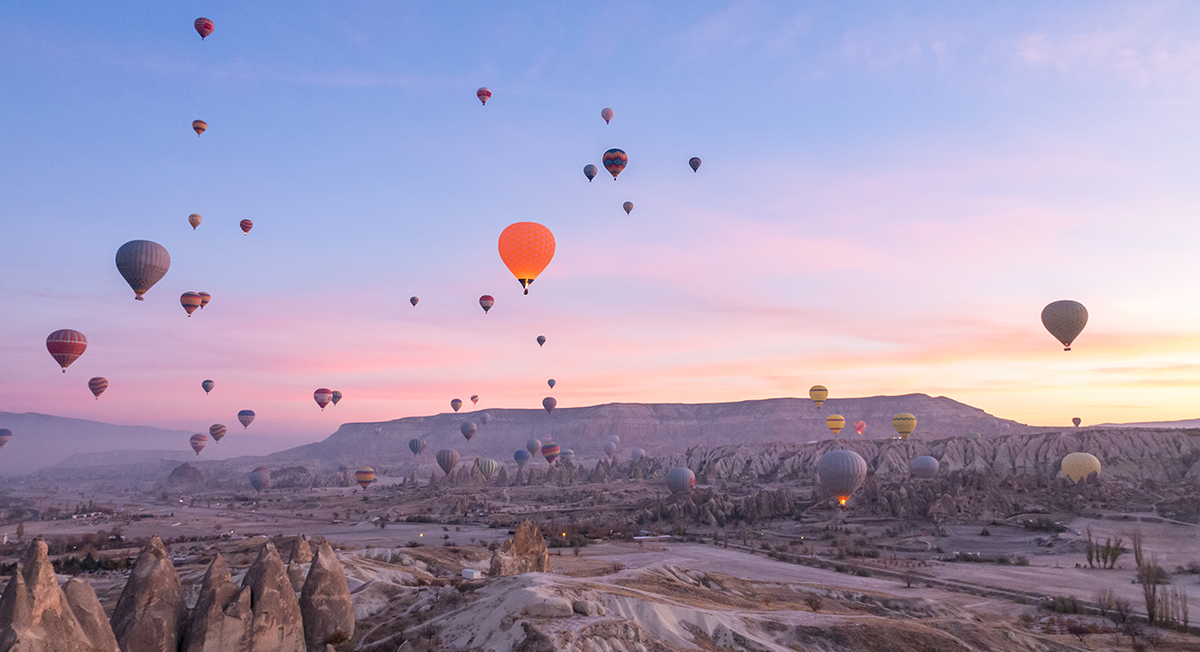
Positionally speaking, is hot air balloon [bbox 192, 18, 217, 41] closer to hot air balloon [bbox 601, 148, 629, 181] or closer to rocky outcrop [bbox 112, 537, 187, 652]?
hot air balloon [bbox 601, 148, 629, 181]

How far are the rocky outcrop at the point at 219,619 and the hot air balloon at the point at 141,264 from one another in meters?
50.9

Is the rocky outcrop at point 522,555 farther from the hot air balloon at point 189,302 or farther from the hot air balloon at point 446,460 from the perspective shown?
the hot air balloon at point 446,460

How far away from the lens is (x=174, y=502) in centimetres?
14062

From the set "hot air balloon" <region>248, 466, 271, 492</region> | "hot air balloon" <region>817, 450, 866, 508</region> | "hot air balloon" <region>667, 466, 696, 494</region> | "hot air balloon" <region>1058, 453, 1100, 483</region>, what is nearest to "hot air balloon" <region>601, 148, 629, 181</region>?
"hot air balloon" <region>817, 450, 866, 508</region>

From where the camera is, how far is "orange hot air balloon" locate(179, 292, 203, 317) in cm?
8294

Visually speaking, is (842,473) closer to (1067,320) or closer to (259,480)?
(1067,320)

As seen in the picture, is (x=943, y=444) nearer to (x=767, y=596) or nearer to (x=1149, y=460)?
(x=1149, y=460)

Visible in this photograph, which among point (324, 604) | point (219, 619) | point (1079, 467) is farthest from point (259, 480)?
point (219, 619)

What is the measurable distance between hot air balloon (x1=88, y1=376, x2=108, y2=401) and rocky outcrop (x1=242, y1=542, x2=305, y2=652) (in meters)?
95.3

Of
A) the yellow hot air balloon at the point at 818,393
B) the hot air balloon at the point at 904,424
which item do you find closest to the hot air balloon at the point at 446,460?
the yellow hot air balloon at the point at 818,393

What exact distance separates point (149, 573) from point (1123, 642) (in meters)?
36.5

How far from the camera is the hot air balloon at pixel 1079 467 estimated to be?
90750 mm

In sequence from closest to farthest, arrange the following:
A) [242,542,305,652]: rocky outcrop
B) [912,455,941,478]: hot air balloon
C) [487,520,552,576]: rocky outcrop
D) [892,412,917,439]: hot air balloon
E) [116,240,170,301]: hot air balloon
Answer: [242,542,305,652]: rocky outcrop
[487,520,552,576]: rocky outcrop
[116,240,170,301]: hot air balloon
[912,455,941,478]: hot air balloon
[892,412,917,439]: hot air balloon

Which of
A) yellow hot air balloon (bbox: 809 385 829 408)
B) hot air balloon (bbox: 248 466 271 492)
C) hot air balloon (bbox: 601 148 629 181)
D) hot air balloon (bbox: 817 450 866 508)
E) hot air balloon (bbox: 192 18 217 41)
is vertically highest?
hot air balloon (bbox: 192 18 217 41)
